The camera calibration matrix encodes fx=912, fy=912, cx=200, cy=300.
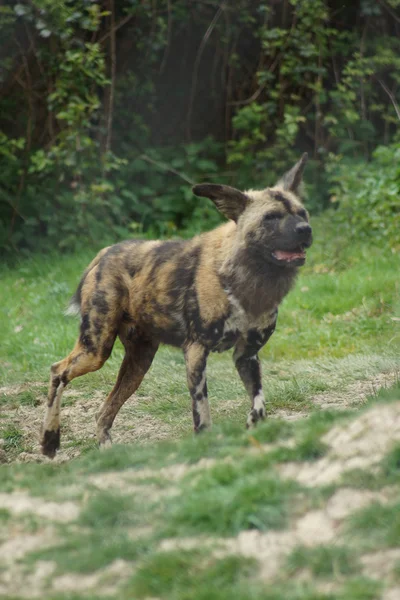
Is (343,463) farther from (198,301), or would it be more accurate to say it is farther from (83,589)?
(198,301)

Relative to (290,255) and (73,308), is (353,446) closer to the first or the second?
(290,255)

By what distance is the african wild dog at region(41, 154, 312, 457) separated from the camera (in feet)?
15.4

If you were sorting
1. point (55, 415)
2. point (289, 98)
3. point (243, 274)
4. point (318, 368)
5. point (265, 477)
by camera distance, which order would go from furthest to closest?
1. point (289, 98)
2. point (318, 368)
3. point (55, 415)
4. point (243, 274)
5. point (265, 477)

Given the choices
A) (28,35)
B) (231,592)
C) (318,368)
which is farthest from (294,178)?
(28,35)

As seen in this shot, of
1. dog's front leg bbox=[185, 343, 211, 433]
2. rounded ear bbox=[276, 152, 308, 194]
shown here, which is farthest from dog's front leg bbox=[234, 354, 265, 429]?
rounded ear bbox=[276, 152, 308, 194]

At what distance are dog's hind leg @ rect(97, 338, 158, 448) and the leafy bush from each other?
3.63m

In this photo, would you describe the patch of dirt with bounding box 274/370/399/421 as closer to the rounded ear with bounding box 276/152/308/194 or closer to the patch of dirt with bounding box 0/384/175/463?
the patch of dirt with bounding box 0/384/175/463

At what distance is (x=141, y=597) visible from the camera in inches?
102

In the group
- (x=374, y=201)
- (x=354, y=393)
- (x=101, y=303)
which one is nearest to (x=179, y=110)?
(x=374, y=201)

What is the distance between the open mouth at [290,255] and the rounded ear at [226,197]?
0.34 m

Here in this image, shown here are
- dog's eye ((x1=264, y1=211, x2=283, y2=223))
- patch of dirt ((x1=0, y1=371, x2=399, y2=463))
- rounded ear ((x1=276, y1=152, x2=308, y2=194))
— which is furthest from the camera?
patch of dirt ((x1=0, y1=371, x2=399, y2=463))

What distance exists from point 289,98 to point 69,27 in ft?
10.1

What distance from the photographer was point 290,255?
4.63 m

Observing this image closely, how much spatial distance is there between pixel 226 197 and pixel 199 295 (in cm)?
53
